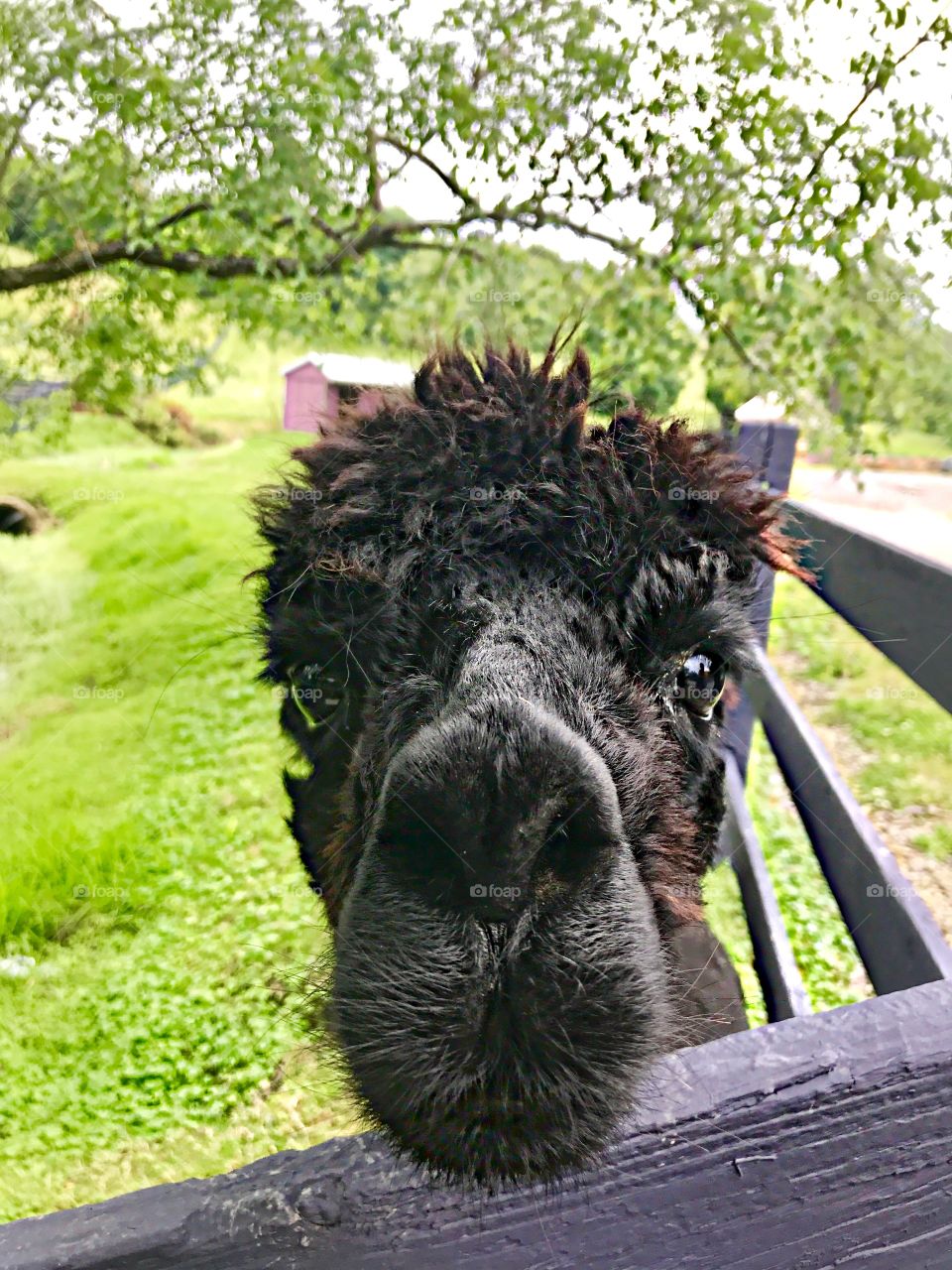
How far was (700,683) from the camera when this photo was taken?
246cm

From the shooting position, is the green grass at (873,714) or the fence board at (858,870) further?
the green grass at (873,714)

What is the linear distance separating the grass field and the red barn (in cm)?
34

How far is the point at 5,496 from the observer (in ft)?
34.1

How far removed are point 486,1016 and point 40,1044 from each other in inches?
160

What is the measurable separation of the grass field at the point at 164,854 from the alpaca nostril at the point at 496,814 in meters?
0.57

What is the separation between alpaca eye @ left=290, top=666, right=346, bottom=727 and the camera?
2.46m

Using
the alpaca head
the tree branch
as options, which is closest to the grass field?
the alpaca head

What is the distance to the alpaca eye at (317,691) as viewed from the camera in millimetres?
2457

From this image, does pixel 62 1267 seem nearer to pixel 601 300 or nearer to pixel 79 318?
pixel 601 300

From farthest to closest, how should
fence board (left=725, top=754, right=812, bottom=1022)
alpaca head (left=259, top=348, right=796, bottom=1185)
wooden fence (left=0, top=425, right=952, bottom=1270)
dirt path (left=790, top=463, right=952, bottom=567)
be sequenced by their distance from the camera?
1. dirt path (left=790, top=463, right=952, bottom=567)
2. fence board (left=725, top=754, right=812, bottom=1022)
3. alpaca head (left=259, top=348, right=796, bottom=1185)
4. wooden fence (left=0, top=425, right=952, bottom=1270)

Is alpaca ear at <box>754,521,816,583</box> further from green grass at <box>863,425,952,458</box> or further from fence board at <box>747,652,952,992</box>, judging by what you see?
green grass at <box>863,425,952,458</box>

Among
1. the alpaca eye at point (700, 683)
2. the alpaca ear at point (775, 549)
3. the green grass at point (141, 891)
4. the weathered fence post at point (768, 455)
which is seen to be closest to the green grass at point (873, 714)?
the weathered fence post at point (768, 455)

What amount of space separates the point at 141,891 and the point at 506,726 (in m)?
4.57

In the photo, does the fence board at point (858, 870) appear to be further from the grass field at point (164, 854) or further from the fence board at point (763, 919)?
the grass field at point (164, 854)
